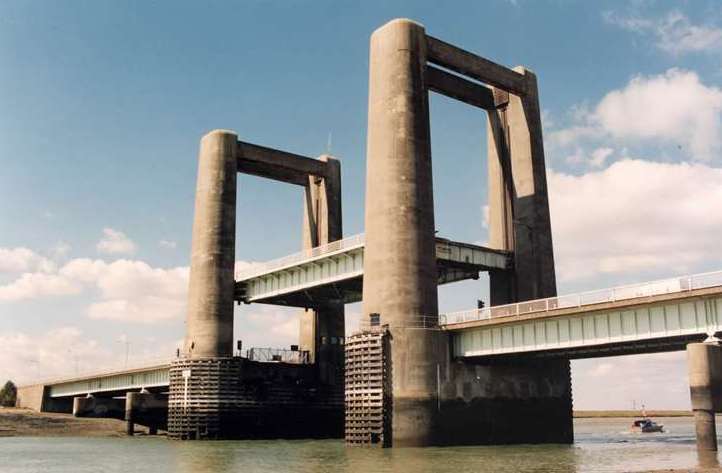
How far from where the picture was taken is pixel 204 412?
8425 cm

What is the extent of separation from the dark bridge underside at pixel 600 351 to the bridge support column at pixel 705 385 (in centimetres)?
558

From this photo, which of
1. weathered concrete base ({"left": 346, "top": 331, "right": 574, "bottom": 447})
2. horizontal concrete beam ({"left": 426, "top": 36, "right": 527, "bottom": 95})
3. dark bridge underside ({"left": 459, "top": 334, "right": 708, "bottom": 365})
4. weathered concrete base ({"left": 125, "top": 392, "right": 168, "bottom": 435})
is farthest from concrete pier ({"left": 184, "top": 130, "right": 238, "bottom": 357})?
dark bridge underside ({"left": 459, "top": 334, "right": 708, "bottom": 365})

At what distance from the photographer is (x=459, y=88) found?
79.5 meters

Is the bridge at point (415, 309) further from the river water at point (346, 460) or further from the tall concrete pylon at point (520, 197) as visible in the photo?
the river water at point (346, 460)

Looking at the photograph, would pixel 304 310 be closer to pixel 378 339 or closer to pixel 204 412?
pixel 204 412

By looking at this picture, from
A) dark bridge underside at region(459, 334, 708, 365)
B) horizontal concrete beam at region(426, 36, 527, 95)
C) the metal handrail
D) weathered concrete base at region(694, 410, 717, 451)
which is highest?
horizontal concrete beam at region(426, 36, 527, 95)

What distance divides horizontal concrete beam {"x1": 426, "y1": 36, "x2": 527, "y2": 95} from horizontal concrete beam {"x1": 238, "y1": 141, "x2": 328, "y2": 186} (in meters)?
30.3

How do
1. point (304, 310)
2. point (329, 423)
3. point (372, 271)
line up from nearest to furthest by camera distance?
point (372, 271), point (329, 423), point (304, 310)

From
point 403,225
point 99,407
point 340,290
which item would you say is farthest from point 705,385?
point 99,407

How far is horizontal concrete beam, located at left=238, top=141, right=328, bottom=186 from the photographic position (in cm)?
9674

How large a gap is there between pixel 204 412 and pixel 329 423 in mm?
15319

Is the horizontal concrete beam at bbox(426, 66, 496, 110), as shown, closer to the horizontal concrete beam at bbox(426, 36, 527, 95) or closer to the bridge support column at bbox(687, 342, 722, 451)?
the horizontal concrete beam at bbox(426, 36, 527, 95)

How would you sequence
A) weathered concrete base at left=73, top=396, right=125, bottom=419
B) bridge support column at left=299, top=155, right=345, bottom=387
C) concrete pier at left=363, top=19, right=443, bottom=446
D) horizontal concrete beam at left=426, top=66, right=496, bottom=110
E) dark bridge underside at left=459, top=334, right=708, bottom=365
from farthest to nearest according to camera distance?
weathered concrete base at left=73, top=396, right=125, bottom=419 → bridge support column at left=299, top=155, right=345, bottom=387 → horizontal concrete beam at left=426, top=66, right=496, bottom=110 → concrete pier at left=363, top=19, right=443, bottom=446 → dark bridge underside at left=459, top=334, right=708, bottom=365

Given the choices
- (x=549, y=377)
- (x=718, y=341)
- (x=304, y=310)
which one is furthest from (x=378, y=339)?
(x=304, y=310)
